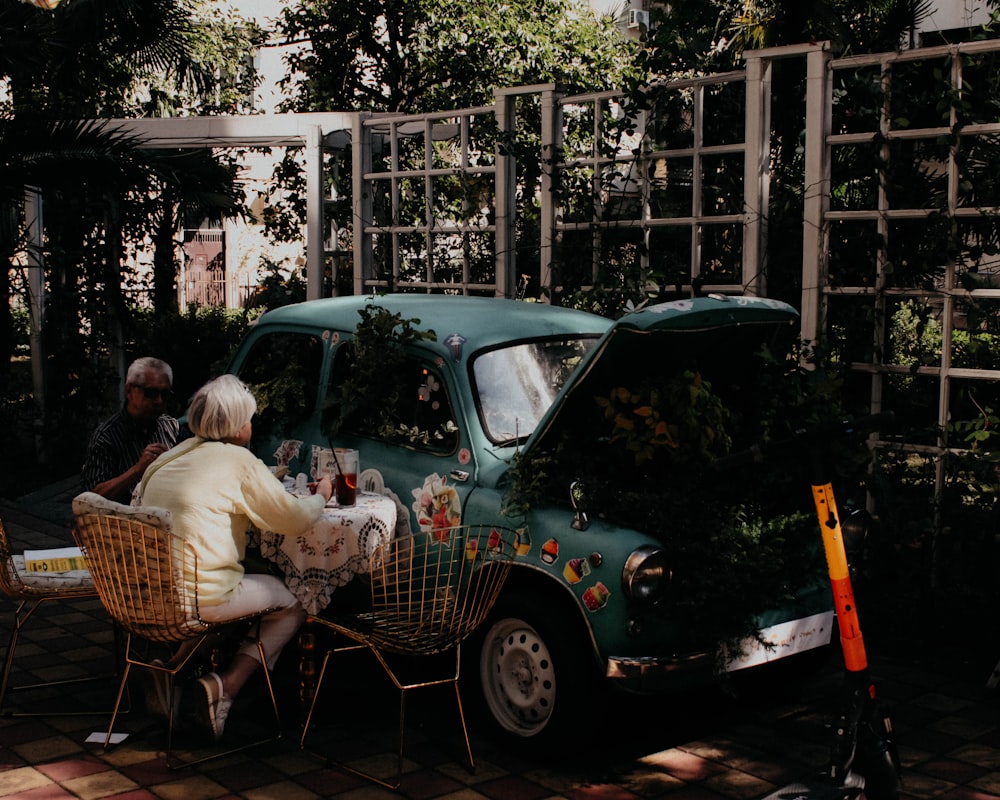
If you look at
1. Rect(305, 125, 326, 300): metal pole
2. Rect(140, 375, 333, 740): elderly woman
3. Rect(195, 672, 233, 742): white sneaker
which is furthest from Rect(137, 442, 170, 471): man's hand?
Rect(305, 125, 326, 300): metal pole

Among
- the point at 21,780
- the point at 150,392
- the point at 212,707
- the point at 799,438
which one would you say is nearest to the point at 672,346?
the point at 799,438

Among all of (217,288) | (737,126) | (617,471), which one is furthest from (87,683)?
(217,288)

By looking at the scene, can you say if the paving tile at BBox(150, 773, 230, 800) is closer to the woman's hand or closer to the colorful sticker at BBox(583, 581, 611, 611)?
the woman's hand

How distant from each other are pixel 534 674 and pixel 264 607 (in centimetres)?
115

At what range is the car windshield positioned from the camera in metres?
5.77

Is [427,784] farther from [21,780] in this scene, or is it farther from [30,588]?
[30,588]

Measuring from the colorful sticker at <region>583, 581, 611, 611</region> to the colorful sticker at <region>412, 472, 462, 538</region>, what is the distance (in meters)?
0.83

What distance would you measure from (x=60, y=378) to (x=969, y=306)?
29.9 feet

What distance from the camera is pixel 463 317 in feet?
20.3

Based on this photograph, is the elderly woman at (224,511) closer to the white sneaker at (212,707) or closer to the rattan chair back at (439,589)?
the white sneaker at (212,707)

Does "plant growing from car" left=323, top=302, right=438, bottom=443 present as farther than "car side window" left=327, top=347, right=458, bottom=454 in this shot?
Yes

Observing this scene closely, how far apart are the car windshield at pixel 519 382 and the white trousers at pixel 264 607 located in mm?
1136

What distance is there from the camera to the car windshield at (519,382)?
577cm

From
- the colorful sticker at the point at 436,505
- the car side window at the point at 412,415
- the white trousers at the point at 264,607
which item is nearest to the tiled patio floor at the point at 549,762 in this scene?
the white trousers at the point at 264,607
